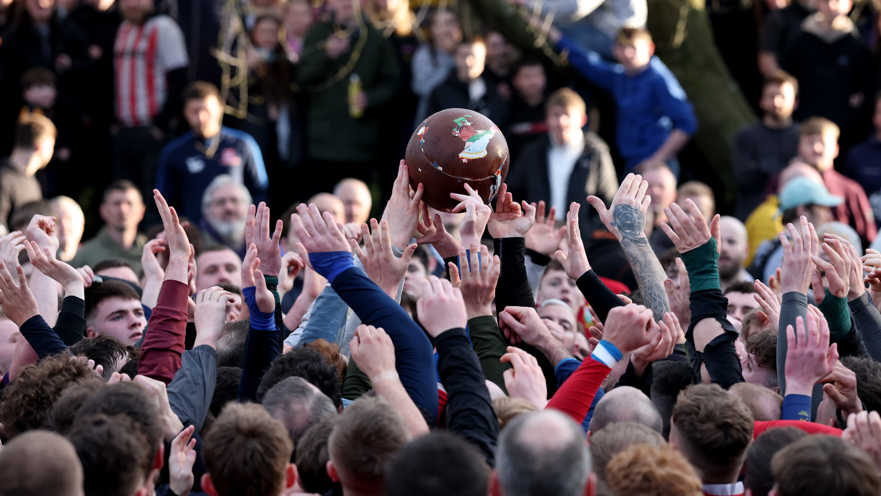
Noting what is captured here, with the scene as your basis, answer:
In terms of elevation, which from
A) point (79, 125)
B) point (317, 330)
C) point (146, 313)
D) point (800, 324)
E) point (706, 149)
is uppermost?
point (800, 324)

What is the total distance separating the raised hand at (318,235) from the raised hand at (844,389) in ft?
7.27

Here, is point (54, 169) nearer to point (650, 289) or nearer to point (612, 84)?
point (612, 84)

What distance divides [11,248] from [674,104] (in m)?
6.94

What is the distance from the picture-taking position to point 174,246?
16.3 ft

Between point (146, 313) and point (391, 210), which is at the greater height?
point (391, 210)

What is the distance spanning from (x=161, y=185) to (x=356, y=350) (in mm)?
6803

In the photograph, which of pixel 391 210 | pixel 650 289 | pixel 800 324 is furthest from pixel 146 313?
pixel 800 324

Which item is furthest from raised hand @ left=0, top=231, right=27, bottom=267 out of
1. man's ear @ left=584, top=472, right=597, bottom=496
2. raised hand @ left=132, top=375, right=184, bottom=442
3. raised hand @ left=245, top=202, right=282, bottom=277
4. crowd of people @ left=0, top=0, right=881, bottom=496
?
man's ear @ left=584, top=472, right=597, bottom=496

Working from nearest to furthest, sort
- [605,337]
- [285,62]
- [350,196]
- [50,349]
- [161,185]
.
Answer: [605,337] < [50,349] < [350,196] < [161,185] < [285,62]

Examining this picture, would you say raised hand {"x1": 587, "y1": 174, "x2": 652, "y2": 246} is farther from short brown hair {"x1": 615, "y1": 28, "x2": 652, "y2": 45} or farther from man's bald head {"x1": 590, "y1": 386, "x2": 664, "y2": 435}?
short brown hair {"x1": 615, "y1": 28, "x2": 652, "y2": 45}

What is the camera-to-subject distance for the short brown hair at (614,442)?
137 inches

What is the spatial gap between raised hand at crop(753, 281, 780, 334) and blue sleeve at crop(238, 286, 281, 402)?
8.40 feet

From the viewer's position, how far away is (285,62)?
427 inches

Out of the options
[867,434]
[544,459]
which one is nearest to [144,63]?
[544,459]
